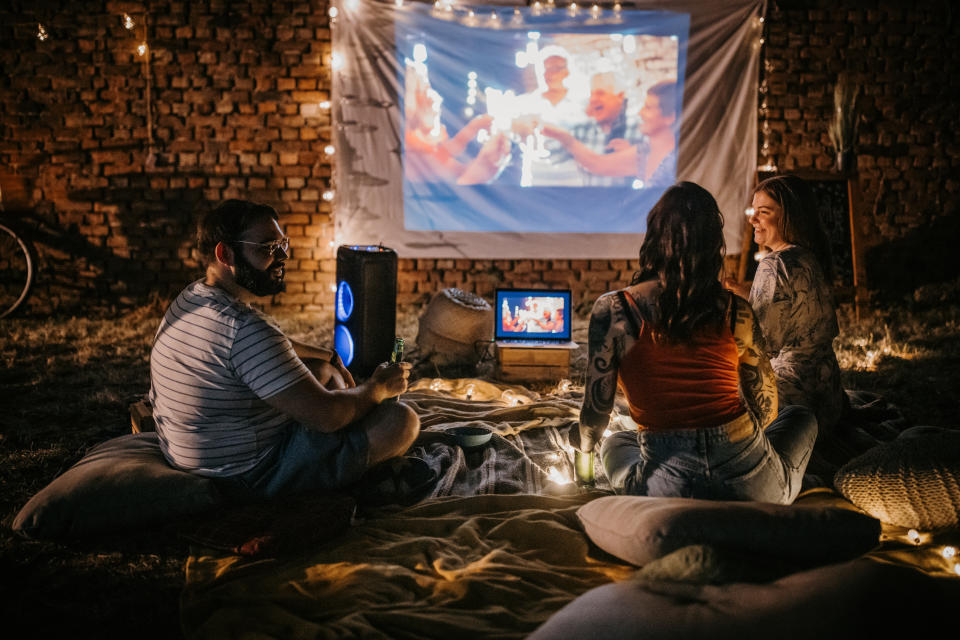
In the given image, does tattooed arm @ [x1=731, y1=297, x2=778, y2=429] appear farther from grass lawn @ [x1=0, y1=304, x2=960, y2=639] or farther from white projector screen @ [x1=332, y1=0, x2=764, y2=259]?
white projector screen @ [x1=332, y1=0, x2=764, y2=259]

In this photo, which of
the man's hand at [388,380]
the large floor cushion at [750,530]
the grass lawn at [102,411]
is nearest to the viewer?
the large floor cushion at [750,530]

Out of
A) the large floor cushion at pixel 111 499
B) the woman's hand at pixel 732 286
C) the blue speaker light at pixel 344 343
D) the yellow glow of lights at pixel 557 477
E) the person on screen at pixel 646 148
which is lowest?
the yellow glow of lights at pixel 557 477

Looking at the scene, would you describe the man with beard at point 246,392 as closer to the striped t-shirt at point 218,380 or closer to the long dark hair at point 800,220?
the striped t-shirt at point 218,380

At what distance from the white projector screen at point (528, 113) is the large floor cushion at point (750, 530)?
479 cm

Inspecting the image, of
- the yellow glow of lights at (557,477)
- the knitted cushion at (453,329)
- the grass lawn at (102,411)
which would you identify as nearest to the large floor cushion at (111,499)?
the grass lawn at (102,411)

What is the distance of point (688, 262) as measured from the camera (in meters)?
2.00

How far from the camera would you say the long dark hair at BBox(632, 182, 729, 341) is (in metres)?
1.99

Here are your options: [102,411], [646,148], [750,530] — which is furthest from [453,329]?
[750,530]

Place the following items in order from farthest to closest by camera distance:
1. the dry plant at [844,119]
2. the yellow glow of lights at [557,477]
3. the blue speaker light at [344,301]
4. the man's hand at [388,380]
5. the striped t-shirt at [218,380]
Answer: the dry plant at [844,119] < the blue speaker light at [344,301] < the yellow glow of lights at [557,477] < the man's hand at [388,380] < the striped t-shirt at [218,380]

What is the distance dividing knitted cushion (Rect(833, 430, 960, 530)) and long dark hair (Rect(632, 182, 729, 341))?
36.5 inches

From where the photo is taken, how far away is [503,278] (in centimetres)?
657

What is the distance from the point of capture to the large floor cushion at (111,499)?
220cm

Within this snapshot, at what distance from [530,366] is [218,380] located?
2.52 m

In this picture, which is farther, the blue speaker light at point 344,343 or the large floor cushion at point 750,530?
the blue speaker light at point 344,343
